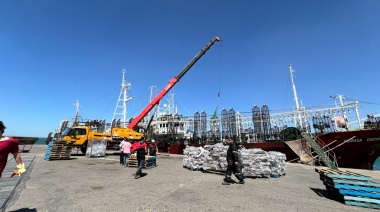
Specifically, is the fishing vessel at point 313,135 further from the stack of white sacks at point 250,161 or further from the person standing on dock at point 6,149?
the person standing on dock at point 6,149

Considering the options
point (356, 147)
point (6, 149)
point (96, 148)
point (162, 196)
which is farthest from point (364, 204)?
point (96, 148)

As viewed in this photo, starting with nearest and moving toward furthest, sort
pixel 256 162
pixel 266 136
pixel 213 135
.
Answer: pixel 256 162, pixel 266 136, pixel 213 135

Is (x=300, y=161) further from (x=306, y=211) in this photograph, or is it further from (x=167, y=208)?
(x=167, y=208)

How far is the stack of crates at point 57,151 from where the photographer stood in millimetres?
16016

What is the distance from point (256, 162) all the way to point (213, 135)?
1716cm

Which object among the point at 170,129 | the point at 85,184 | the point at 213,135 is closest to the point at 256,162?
the point at 85,184

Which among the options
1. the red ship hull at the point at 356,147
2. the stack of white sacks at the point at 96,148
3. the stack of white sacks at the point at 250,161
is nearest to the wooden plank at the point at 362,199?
the stack of white sacks at the point at 250,161

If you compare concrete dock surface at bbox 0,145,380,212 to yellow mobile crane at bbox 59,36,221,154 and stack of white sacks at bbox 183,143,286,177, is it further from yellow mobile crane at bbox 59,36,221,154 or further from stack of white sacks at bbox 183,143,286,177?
yellow mobile crane at bbox 59,36,221,154

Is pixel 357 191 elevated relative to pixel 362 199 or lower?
elevated

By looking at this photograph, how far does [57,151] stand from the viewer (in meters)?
16.3

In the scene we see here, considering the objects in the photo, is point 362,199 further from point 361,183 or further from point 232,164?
point 232,164

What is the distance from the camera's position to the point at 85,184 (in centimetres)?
761

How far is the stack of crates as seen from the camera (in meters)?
16.0

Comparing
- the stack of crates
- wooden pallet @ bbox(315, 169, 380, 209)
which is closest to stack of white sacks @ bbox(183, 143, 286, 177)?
wooden pallet @ bbox(315, 169, 380, 209)
